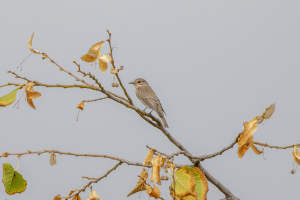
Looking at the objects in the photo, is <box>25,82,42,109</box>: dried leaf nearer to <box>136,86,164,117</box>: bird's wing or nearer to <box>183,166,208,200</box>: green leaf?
<box>183,166,208,200</box>: green leaf

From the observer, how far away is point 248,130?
2.33 feet

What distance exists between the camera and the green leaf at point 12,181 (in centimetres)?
83

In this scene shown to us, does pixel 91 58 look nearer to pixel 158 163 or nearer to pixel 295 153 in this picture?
pixel 158 163

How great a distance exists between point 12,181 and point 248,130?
1.94ft

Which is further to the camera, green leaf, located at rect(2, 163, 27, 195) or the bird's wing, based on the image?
the bird's wing

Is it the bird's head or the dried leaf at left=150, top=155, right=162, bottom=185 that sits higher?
the bird's head

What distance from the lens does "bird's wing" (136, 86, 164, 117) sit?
4.79ft

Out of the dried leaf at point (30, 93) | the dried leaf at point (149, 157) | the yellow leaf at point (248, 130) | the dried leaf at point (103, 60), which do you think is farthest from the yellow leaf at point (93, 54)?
the yellow leaf at point (248, 130)

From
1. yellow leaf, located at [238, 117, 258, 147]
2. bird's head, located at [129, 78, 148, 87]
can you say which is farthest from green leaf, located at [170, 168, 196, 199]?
bird's head, located at [129, 78, 148, 87]

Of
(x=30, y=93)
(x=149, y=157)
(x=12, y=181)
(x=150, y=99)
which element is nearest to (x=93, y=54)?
(x=30, y=93)

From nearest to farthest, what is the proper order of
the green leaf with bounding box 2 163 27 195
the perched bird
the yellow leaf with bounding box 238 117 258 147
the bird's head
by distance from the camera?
1. the yellow leaf with bounding box 238 117 258 147
2. the green leaf with bounding box 2 163 27 195
3. the perched bird
4. the bird's head

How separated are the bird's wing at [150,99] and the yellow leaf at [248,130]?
0.71 meters

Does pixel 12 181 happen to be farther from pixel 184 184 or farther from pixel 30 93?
pixel 184 184

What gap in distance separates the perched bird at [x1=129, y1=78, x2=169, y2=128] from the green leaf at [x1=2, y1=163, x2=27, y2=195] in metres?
0.68
